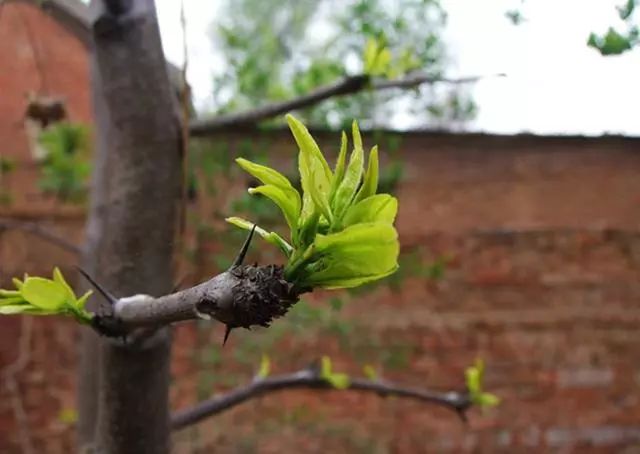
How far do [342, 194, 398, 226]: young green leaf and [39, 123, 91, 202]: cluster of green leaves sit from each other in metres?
1.74

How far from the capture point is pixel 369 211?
404mm

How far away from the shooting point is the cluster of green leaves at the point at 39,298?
1.80 feet

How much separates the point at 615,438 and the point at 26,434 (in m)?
1.56

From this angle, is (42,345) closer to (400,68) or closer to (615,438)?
(400,68)

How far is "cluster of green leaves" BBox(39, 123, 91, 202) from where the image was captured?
6.72 ft

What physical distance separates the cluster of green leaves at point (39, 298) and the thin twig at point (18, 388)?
1.79 meters

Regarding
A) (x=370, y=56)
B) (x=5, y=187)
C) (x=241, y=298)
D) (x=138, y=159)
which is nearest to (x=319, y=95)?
(x=370, y=56)

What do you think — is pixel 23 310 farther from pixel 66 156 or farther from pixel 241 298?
pixel 66 156

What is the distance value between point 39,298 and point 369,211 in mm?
258

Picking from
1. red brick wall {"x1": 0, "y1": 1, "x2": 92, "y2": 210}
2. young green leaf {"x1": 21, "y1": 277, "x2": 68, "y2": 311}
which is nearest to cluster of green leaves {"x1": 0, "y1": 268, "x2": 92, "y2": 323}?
young green leaf {"x1": 21, "y1": 277, "x2": 68, "y2": 311}

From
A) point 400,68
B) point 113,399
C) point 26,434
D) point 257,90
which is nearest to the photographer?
point 113,399

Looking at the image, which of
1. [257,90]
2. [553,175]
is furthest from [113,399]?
[553,175]

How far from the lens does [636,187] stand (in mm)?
2473

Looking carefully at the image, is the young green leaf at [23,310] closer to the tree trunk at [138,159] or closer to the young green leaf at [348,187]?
the young green leaf at [348,187]
